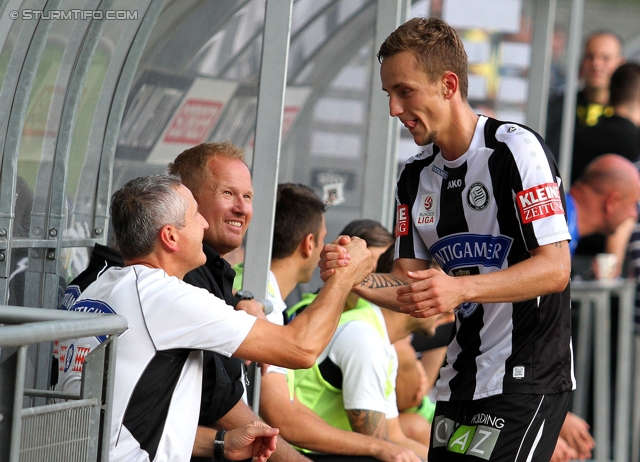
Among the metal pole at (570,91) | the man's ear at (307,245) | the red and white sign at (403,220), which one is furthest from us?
the metal pole at (570,91)

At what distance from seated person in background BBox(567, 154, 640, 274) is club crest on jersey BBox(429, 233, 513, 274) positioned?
4.47m

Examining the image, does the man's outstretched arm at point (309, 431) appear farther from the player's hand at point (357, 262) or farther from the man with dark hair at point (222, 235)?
the player's hand at point (357, 262)

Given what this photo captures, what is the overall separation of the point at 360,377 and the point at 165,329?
176 centimetres

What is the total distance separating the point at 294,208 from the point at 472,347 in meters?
1.52

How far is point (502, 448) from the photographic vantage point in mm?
3102

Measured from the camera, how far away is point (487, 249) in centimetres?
320

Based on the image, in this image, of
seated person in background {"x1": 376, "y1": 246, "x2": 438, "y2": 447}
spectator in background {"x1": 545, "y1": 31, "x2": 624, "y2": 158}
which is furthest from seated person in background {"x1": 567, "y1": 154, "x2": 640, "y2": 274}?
seated person in background {"x1": 376, "y1": 246, "x2": 438, "y2": 447}

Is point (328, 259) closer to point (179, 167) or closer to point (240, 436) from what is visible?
point (240, 436)

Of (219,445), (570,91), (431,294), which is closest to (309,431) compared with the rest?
(219,445)

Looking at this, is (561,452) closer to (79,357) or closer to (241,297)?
(241,297)

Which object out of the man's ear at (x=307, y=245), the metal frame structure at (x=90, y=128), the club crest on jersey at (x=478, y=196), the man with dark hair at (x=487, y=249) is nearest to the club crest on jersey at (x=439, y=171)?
the man with dark hair at (x=487, y=249)

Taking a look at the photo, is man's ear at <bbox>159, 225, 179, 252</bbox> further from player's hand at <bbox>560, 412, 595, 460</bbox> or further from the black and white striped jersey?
player's hand at <bbox>560, 412, 595, 460</bbox>

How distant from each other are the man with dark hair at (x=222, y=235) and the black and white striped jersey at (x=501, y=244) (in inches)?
27.3

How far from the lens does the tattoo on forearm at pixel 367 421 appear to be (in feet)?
14.2
